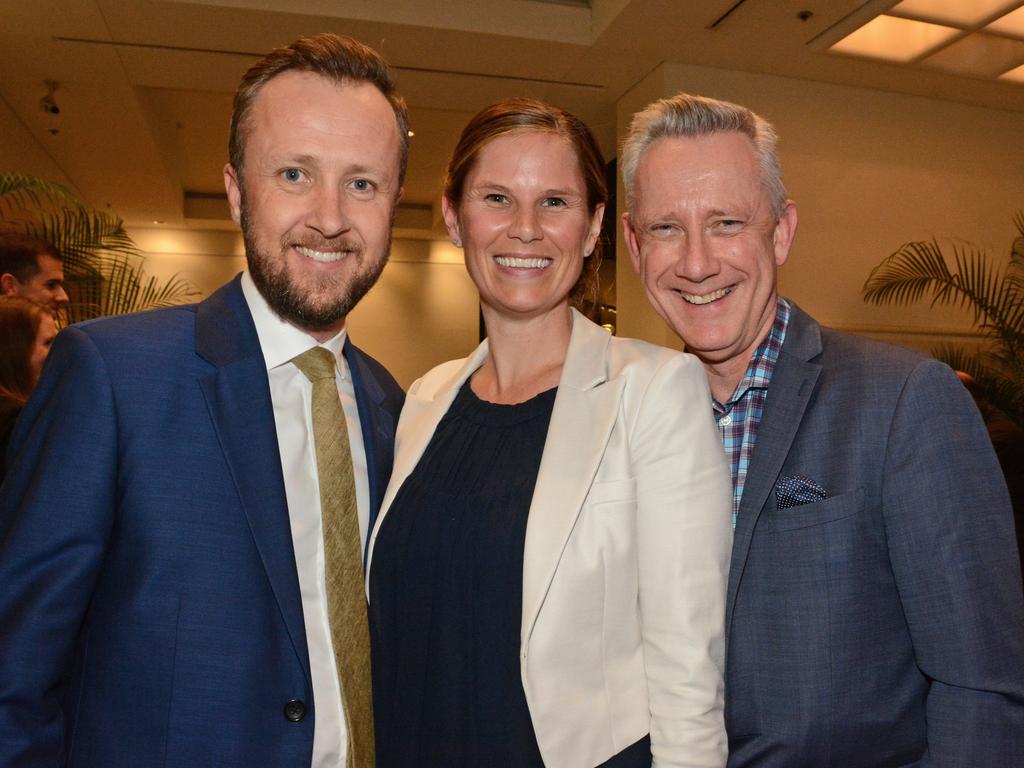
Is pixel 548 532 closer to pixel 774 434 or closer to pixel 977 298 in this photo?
pixel 774 434

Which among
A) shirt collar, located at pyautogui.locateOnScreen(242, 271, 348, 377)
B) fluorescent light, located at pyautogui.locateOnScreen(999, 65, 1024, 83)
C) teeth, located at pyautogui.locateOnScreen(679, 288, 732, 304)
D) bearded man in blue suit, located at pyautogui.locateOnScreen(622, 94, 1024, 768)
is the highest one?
fluorescent light, located at pyautogui.locateOnScreen(999, 65, 1024, 83)

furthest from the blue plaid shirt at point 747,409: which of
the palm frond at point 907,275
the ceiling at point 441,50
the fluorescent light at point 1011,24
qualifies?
the fluorescent light at point 1011,24

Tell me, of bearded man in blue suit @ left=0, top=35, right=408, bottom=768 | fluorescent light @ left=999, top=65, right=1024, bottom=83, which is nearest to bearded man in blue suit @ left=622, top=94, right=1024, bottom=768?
bearded man in blue suit @ left=0, top=35, right=408, bottom=768

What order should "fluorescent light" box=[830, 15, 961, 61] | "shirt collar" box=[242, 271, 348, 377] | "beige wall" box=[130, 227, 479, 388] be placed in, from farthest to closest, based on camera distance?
1. "beige wall" box=[130, 227, 479, 388]
2. "fluorescent light" box=[830, 15, 961, 61]
3. "shirt collar" box=[242, 271, 348, 377]

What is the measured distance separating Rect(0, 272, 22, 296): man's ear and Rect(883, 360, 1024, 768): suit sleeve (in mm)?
4153

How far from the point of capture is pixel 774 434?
1.65m

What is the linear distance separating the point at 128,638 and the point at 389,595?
1.77 ft

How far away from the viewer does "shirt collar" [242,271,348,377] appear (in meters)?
1.76

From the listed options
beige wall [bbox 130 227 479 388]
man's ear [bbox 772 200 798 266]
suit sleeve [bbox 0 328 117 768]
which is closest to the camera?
suit sleeve [bbox 0 328 117 768]

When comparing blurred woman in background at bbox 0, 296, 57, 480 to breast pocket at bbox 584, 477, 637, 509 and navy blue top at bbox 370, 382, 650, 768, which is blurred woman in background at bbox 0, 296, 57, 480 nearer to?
navy blue top at bbox 370, 382, 650, 768

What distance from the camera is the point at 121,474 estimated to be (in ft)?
4.80

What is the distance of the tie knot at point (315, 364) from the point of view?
1.79m

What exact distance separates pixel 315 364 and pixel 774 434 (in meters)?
0.96

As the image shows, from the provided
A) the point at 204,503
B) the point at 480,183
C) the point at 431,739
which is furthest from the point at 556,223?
the point at 431,739
